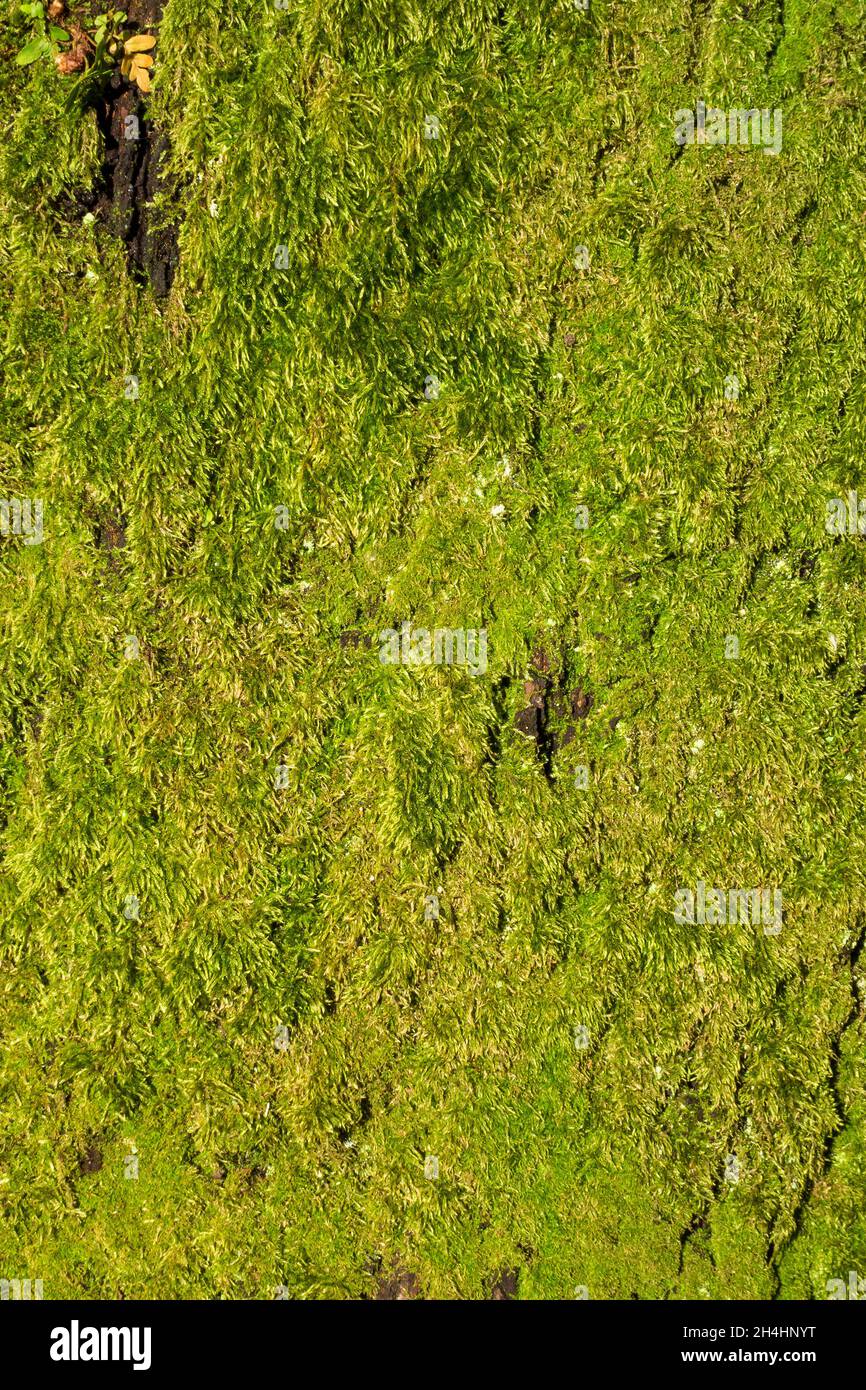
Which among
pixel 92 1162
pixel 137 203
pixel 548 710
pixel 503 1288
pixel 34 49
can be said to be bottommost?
pixel 503 1288

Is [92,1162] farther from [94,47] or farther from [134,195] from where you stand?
[94,47]

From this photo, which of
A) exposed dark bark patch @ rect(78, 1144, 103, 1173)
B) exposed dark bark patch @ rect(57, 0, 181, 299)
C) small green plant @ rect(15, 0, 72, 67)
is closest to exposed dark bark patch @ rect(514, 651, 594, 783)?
exposed dark bark patch @ rect(57, 0, 181, 299)

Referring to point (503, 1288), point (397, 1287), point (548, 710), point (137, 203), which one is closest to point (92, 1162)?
point (397, 1287)

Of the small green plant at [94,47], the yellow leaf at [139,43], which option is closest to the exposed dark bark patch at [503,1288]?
the small green plant at [94,47]

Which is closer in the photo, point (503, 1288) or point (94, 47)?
point (94, 47)

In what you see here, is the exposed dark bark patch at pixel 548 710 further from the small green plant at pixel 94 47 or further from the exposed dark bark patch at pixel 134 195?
the small green plant at pixel 94 47

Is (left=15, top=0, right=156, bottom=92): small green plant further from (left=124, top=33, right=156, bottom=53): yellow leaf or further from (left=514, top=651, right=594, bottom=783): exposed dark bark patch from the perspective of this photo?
(left=514, top=651, right=594, bottom=783): exposed dark bark patch

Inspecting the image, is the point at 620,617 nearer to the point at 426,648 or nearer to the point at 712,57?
the point at 426,648
